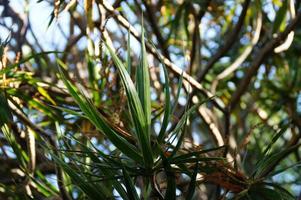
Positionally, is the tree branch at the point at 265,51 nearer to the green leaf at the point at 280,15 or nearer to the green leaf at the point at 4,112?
the green leaf at the point at 280,15

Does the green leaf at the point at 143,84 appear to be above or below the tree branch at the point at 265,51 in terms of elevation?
below

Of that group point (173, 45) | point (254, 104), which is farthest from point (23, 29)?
point (254, 104)

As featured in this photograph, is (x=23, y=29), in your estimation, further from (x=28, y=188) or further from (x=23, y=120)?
(x=28, y=188)

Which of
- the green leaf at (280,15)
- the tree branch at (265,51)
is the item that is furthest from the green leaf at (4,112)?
the green leaf at (280,15)

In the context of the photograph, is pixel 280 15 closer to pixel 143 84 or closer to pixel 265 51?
pixel 265 51

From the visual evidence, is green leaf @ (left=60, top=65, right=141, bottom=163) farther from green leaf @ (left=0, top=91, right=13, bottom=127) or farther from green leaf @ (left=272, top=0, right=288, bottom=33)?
green leaf @ (left=272, top=0, right=288, bottom=33)

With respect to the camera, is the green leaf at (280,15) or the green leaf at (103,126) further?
the green leaf at (280,15)

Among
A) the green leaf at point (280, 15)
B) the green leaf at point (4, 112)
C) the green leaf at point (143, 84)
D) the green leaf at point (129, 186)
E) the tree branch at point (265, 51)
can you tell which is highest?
the green leaf at point (280, 15)

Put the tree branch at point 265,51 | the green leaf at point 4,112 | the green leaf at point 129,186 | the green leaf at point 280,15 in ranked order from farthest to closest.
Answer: the green leaf at point 280,15 → the tree branch at point 265,51 → the green leaf at point 4,112 → the green leaf at point 129,186
